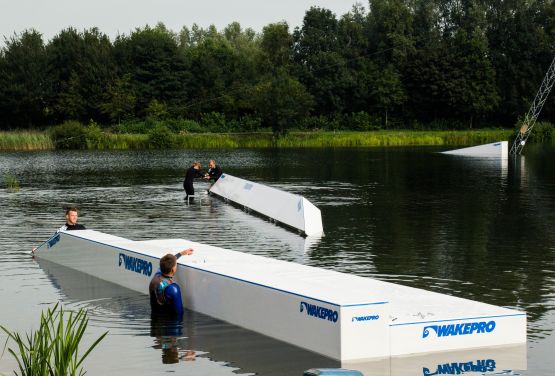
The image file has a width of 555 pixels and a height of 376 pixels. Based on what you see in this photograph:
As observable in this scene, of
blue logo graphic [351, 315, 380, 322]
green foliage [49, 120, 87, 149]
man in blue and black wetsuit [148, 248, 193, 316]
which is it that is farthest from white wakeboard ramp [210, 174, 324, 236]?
green foliage [49, 120, 87, 149]

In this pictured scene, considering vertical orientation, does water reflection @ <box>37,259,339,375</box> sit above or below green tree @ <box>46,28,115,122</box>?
below

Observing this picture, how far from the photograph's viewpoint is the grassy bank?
9656 cm

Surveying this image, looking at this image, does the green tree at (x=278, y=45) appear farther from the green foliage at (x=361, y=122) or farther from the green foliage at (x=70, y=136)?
the green foliage at (x=70, y=136)

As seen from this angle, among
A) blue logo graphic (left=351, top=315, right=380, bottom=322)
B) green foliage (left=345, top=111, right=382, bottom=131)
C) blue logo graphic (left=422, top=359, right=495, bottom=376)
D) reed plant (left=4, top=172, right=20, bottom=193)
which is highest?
green foliage (left=345, top=111, right=382, bottom=131)

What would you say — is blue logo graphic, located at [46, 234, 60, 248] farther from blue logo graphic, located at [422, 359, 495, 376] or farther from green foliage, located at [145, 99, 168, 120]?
green foliage, located at [145, 99, 168, 120]

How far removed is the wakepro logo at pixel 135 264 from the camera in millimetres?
18195

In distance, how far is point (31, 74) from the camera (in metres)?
116

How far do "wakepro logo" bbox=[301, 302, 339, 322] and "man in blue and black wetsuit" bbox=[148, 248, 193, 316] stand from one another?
3.35 metres

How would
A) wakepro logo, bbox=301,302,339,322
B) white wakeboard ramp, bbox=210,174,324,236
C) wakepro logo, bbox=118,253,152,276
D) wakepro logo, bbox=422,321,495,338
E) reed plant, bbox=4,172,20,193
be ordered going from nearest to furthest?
wakepro logo, bbox=301,302,339,322 < wakepro logo, bbox=422,321,495,338 < wakepro logo, bbox=118,253,152,276 < white wakeboard ramp, bbox=210,174,324,236 < reed plant, bbox=4,172,20,193

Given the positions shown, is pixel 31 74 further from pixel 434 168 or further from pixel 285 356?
pixel 285 356

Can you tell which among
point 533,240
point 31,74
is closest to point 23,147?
point 31,74

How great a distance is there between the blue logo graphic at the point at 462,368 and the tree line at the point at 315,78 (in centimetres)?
9263

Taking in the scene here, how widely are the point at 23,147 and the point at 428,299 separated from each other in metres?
80.8

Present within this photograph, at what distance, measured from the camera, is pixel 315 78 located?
117938mm
